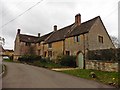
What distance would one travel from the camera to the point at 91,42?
3072cm

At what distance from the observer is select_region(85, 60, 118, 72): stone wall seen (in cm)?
2116

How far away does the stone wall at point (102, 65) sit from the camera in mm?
21159

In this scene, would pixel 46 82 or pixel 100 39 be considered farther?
pixel 100 39

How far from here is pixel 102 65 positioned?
22812 millimetres

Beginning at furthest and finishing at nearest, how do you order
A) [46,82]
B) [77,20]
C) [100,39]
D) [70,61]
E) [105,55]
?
[77,20]
[100,39]
[70,61]
[105,55]
[46,82]

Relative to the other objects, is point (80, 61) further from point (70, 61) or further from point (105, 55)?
point (105, 55)

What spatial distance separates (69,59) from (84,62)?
3.27 meters

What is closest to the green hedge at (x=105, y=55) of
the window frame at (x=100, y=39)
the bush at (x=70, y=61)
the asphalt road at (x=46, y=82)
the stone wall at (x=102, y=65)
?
the stone wall at (x=102, y=65)

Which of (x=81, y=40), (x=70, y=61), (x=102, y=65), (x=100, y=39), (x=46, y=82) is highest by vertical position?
(x=100, y=39)

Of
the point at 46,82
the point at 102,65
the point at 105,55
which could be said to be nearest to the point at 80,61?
the point at 105,55

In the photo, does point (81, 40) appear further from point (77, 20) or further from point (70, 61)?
point (77, 20)

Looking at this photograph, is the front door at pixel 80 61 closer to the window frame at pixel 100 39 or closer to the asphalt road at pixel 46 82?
the window frame at pixel 100 39

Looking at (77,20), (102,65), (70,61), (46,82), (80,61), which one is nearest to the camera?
(46,82)

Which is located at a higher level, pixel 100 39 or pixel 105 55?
pixel 100 39
